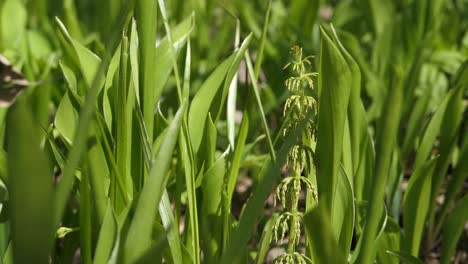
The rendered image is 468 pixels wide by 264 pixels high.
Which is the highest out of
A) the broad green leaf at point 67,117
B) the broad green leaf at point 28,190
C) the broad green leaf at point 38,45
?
the broad green leaf at point 38,45

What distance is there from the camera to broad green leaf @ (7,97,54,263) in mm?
Answer: 706

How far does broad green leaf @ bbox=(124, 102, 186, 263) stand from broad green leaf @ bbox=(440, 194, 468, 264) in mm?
606

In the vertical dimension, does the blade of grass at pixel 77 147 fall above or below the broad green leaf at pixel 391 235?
above

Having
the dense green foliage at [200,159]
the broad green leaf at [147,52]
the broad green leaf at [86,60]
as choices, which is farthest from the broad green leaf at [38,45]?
the broad green leaf at [147,52]

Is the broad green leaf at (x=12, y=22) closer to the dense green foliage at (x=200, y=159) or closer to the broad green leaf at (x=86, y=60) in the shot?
the dense green foliage at (x=200, y=159)

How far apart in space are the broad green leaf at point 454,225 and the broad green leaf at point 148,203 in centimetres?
61

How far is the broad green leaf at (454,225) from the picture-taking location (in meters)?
1.42

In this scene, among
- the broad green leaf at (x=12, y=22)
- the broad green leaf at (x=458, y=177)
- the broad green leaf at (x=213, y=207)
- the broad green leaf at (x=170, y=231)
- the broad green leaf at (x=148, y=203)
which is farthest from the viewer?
the broad green leaf at (x=12, y=22)

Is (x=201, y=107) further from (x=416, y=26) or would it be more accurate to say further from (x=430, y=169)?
(x=416, y=26)

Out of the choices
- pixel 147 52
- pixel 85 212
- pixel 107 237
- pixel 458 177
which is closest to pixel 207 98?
pixel 147 52

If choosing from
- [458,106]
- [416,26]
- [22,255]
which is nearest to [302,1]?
[416,26]

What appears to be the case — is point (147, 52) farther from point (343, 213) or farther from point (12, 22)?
point (12, 22)

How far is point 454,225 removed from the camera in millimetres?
1443

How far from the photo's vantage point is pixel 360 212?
161 cm
